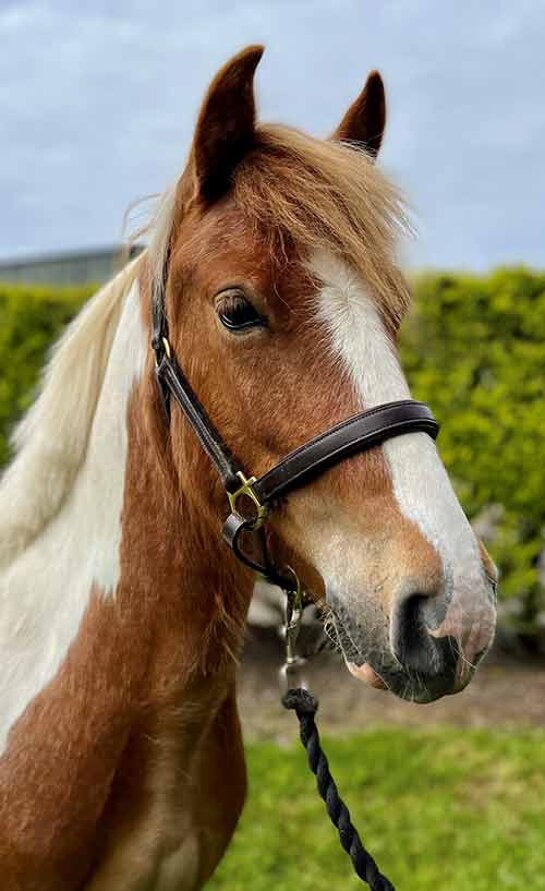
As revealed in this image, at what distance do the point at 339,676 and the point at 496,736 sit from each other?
1.65m

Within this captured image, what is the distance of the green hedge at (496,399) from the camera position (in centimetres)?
699

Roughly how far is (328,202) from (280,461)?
54 centimetres

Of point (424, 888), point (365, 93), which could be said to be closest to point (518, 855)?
point (424, 888)

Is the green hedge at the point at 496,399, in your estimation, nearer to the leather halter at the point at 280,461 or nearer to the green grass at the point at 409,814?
the green grass at the point at 409,814

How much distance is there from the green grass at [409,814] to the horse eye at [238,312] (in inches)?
132

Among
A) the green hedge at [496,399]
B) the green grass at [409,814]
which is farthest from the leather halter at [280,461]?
the green hedge at [496,399]

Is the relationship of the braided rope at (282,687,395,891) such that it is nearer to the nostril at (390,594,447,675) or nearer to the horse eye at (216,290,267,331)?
the nostril at (390,594,447,675)

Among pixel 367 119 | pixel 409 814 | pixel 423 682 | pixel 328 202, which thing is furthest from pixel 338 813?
pixel 409 814

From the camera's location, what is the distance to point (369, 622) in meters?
1.71

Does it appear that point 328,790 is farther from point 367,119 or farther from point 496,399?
point 496,399

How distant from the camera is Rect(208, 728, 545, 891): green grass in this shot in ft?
14.8

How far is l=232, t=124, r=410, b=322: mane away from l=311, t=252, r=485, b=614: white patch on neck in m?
0.05

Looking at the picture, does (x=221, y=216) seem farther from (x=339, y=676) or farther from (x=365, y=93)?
(x=339, y=676)

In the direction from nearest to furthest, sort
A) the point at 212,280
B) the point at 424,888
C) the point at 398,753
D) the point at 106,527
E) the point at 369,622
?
1. the point at 369,622
2. the point at 212,280
3. the point at 106,527
4. the point at 424,888
5. the point at 398,753
